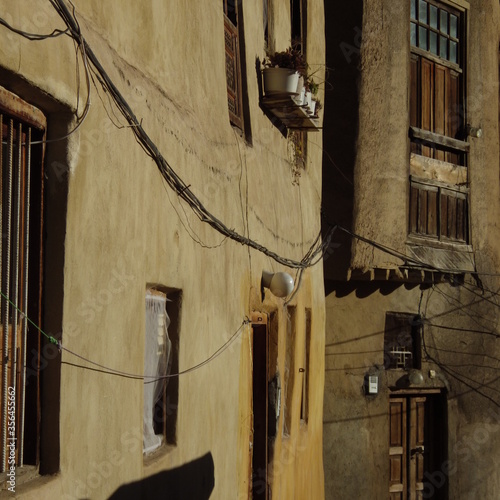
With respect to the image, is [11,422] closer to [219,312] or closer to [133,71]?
[133,71]

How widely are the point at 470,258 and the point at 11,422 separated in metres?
12.4

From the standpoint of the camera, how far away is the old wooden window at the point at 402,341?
1564 centimetres

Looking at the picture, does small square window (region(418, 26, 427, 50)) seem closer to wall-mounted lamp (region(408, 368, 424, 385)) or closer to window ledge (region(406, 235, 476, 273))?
window ledge (region(406, 235, 476, 273))

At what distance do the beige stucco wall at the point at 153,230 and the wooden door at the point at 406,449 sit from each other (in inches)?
193

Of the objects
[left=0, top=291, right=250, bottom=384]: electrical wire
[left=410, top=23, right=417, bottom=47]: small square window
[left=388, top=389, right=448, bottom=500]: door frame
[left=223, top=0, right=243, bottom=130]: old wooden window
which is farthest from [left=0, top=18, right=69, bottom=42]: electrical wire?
[left=388, top=389, right=448, bottom=500]: door frame

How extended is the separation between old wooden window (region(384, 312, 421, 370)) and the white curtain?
8.97 m

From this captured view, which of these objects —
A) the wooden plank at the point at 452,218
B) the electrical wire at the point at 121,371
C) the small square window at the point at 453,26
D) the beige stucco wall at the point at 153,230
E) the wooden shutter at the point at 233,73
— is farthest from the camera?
the small square window at the point at 453,26

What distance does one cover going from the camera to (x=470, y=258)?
53.5ft

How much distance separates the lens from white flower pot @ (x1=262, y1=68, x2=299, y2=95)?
34.6 feet

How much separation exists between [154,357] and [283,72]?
15.1ft

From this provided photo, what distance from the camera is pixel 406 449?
15.7 metres

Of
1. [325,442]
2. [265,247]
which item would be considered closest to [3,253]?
[265,247]

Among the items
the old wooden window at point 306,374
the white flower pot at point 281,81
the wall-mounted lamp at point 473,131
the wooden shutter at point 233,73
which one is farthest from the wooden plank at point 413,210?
the wooden shutter at point 233,73

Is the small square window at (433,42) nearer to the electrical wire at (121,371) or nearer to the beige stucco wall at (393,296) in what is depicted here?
the beige stucco wall at (393,296)
